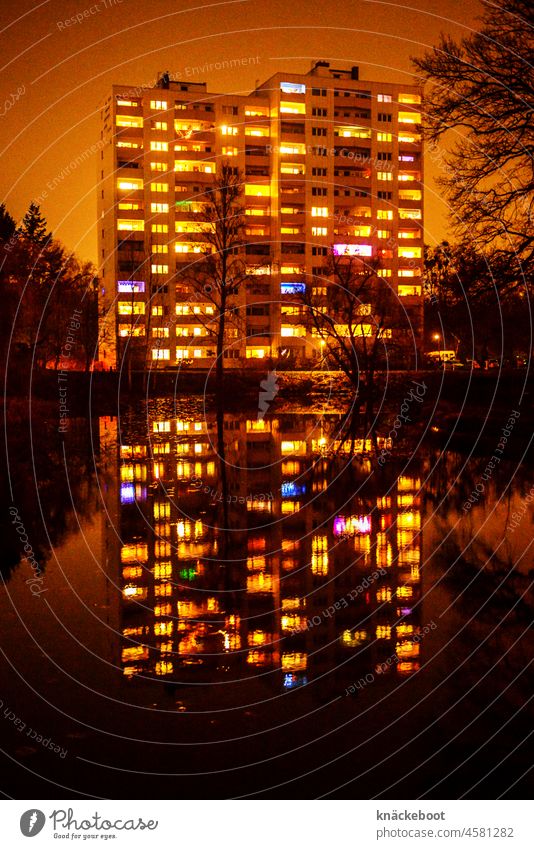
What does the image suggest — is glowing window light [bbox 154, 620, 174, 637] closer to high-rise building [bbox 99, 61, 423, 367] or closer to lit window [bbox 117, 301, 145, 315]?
lit window [bbox 117, 301, 145, 315]

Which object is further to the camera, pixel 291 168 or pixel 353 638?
pixel 291 168

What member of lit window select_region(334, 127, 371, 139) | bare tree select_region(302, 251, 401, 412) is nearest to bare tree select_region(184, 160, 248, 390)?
bare tree select_region(302, 251, 401, 412)

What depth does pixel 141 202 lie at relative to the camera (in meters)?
121

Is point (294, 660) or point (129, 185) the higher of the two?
point (129, 185)

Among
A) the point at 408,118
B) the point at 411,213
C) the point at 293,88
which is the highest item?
the point at 293,88

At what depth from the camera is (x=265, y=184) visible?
411 feet

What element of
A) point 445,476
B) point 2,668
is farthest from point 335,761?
point 445,476

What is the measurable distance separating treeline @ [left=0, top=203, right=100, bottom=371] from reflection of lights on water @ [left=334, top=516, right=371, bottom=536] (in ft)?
66.3

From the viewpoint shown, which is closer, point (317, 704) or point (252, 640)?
point (317, 704)

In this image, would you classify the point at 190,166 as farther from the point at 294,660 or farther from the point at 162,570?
the point at 294,660

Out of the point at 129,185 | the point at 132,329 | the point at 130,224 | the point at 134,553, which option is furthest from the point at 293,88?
the point at 134,553

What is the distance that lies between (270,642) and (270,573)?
9.38ft

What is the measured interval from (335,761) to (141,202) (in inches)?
4724

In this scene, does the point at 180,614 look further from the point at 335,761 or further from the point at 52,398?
the point at 52,398
